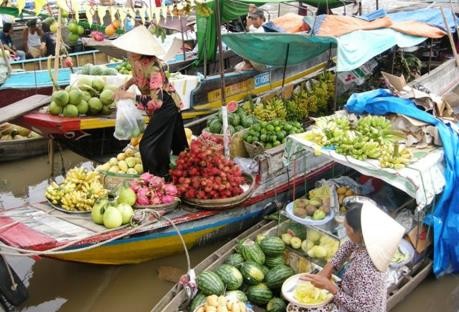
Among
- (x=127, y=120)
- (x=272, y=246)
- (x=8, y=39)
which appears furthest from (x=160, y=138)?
(x=8, y=39)

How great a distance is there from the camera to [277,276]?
13.2 ft

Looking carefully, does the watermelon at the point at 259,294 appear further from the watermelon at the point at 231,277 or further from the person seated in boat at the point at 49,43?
the person seated in boat at the point at 49,43

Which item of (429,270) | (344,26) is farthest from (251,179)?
(344,26)

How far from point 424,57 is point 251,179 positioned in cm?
621

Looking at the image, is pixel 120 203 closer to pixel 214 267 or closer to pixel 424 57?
pixel 214 267

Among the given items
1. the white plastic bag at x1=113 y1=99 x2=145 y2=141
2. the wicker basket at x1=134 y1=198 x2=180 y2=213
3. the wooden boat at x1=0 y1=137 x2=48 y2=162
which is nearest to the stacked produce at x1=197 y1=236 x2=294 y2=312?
the wicker basket at x1=134 y1=198 x2=180 y2=213

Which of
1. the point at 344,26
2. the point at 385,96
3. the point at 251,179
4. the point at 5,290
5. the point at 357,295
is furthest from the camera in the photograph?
the point at 344,26

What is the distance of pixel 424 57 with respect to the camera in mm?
9531

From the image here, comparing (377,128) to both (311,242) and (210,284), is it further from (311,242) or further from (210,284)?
(210,284)

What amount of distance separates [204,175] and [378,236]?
2340 millimetres

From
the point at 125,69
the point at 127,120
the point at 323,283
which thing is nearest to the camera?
the point at 323,283

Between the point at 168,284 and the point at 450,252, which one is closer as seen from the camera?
the point at 450,252

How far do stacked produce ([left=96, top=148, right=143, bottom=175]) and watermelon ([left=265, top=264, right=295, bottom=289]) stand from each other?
190 centimetres

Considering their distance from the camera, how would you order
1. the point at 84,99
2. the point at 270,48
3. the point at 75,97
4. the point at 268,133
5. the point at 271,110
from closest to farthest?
the point at 268,133 < the point at 75,97 < the point at 84,99 < the point at 271,110 < the point at 270,48
